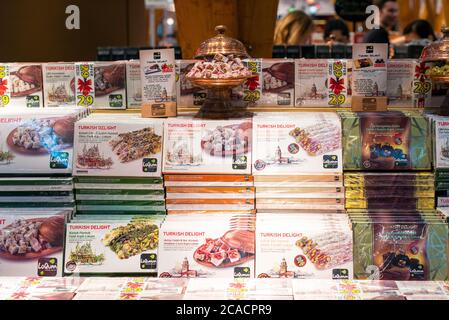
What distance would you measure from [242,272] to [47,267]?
0.76 m

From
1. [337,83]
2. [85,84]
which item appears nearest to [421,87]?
[337,83]

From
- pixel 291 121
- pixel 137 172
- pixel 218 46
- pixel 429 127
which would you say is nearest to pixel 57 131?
pixel 137 172

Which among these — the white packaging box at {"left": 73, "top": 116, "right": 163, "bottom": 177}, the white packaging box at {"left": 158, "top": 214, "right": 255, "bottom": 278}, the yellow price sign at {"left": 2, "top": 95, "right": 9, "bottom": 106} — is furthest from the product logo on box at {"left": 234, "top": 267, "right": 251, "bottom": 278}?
the yellow price sign at {"left": 2, "top": 95, "right": 9, "bottom": 106}

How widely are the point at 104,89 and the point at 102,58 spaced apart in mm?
2752

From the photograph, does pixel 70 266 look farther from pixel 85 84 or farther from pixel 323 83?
pixel 323 83

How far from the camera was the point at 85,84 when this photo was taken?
296 centimetres

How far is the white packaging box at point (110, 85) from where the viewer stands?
295 centimetres

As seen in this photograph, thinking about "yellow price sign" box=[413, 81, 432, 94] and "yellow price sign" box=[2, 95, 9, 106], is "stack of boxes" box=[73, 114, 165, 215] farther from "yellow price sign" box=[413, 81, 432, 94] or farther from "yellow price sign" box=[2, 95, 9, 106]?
"yellow price sign" box=[413, 81, 432, 94]

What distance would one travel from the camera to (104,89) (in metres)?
2.96

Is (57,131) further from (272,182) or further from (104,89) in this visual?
(272,182)

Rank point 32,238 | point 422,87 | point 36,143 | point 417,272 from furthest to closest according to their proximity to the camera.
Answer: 1. point 422,87
2. point 36,143
3. point 32,238
4. point 417,272

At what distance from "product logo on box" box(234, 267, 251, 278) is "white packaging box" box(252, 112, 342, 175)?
1.26 ft

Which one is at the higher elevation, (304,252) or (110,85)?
(110,85)

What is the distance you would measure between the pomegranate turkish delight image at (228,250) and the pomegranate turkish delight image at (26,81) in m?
1.16
